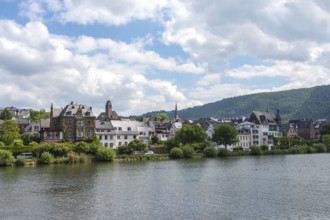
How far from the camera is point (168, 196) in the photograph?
40.7 metres

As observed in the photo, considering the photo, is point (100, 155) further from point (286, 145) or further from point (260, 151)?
point (286, 145)

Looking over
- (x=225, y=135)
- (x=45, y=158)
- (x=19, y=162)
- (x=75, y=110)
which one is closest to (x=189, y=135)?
(x=225, y=135)

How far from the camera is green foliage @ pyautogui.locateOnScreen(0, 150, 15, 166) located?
261ft

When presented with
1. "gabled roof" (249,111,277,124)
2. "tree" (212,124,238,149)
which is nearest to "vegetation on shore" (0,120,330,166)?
"tree" (212,124,238,149)

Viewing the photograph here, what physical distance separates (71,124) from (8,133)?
1544cm

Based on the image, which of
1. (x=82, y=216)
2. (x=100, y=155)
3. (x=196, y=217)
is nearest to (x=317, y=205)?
(x=196, y=217)

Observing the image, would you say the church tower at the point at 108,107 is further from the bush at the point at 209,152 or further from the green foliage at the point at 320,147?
the green foliage at the point at 320,147

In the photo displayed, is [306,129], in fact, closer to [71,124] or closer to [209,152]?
[209,152]

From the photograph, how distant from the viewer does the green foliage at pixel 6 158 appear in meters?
79.7

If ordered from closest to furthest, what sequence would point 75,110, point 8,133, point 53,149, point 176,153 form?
point 53,149, point 8,133, point 176,153, point 75,110

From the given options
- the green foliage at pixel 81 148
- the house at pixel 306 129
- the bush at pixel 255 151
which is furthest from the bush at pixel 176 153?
the house at pixel 306 129

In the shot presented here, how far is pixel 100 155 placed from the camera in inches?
3573

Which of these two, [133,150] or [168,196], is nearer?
[168,196]

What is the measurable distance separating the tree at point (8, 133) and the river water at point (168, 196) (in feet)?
134
